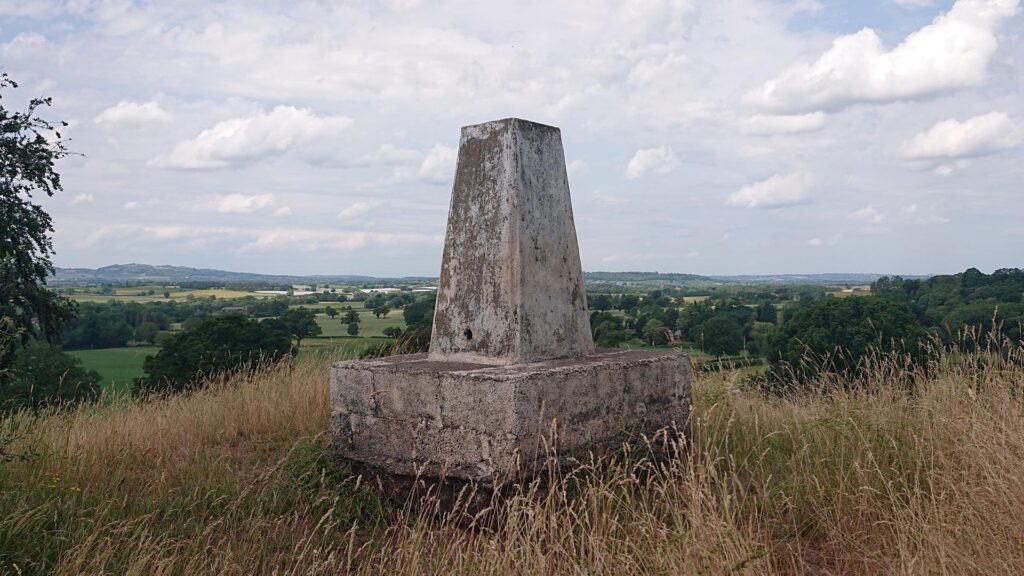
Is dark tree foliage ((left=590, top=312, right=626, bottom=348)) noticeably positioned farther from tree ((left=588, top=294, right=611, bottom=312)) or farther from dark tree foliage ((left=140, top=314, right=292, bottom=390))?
dark tree foliage ((left=140, top=314, right=292, bottom=390))

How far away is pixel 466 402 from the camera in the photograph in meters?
4.90

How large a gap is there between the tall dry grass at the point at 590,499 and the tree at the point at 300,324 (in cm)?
978

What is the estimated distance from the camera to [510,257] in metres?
5.44

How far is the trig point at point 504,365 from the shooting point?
4.84 m

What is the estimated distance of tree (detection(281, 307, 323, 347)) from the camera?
1737 centimetres

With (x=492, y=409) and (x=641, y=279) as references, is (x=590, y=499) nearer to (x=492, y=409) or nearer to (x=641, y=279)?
(x=492, y=409)

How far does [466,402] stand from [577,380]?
→ 77 cm

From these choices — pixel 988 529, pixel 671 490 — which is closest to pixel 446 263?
pixel 671 490

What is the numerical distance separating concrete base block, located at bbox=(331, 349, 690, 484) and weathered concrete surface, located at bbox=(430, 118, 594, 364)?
0.21m

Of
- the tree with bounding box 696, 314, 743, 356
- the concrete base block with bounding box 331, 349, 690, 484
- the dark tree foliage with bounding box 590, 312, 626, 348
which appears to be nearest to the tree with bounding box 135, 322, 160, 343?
the dark tree foliage with bounding box 590, 312, 626, 348

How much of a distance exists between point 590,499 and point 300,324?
15.1 meters

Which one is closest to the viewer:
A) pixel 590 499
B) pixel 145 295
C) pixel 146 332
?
pixel 590 499

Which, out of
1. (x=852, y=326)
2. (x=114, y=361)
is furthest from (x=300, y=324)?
(x=852, y=326)

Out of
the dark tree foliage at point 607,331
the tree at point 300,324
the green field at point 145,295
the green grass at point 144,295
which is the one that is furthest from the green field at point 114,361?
the dark tree foliage at point 607,331
